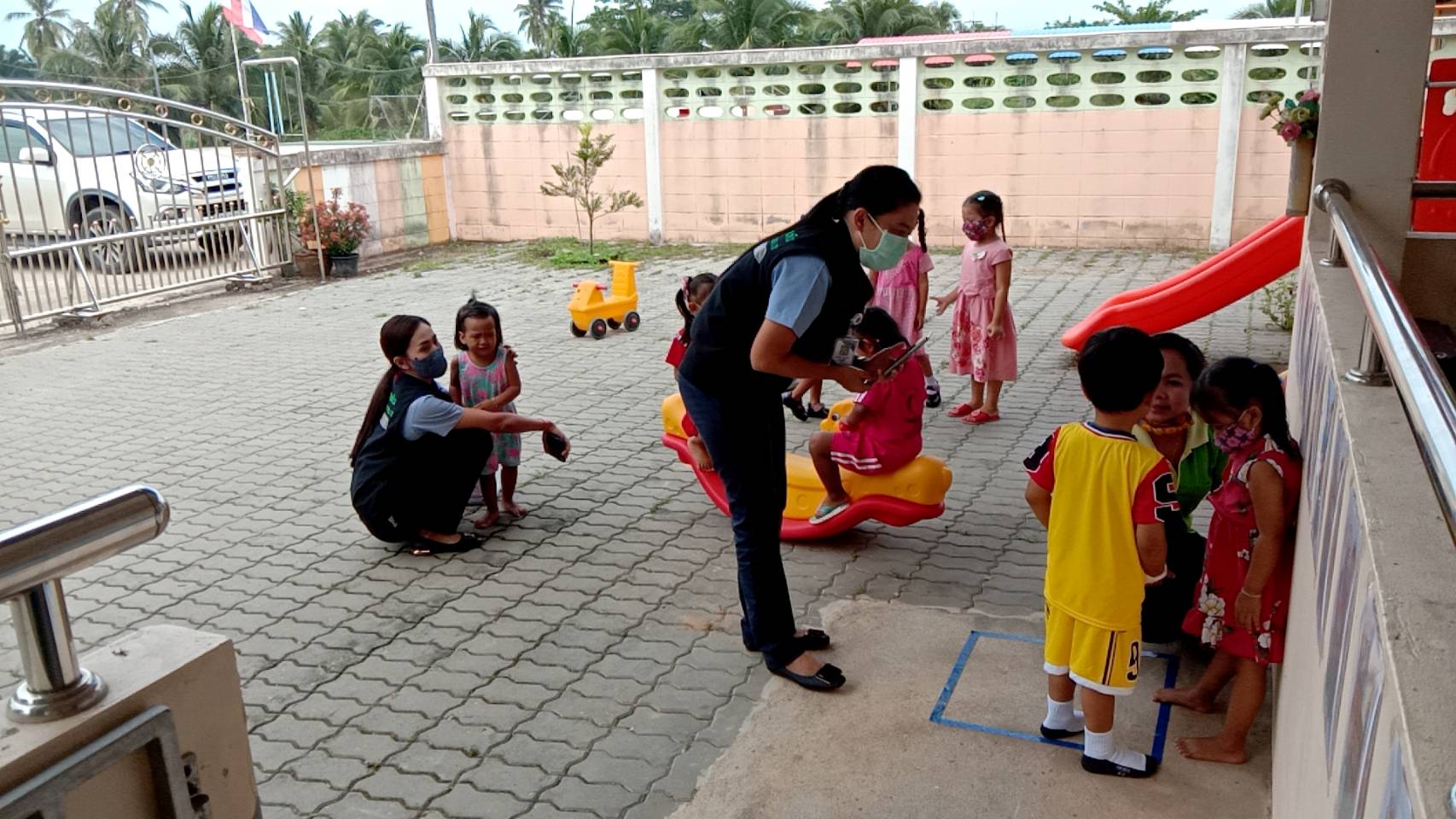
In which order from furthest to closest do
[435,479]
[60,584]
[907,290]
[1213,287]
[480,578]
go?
[1213,287] < [907,290] < [435,479] < [480,578] < [60,584]

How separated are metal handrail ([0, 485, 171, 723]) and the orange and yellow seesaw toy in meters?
3.20

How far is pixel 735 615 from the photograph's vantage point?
4402mm

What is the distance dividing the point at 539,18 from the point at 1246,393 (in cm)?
4417

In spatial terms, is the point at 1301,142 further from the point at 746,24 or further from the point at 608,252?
the point at 746,24

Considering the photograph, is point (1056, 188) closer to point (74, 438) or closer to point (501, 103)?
point (501, 103)

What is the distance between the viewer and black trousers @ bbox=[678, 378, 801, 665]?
370 centimetres

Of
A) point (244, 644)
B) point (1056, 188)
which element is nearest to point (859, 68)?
point (1056, 188)

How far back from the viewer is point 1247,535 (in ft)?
10.0

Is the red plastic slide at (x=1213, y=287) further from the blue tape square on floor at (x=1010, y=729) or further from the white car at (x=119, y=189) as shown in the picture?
the white car at (x=119, y=189)

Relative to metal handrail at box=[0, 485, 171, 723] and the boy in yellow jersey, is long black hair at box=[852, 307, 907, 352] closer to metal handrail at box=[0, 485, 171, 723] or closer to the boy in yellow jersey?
the boy in yellow jersey

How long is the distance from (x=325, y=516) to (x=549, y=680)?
7.21 ft

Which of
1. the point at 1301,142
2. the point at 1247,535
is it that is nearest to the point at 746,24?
the point at 1301,142

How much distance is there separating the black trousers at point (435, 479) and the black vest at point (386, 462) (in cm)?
2

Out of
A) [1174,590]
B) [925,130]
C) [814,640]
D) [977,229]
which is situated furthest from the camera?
[925,130]
